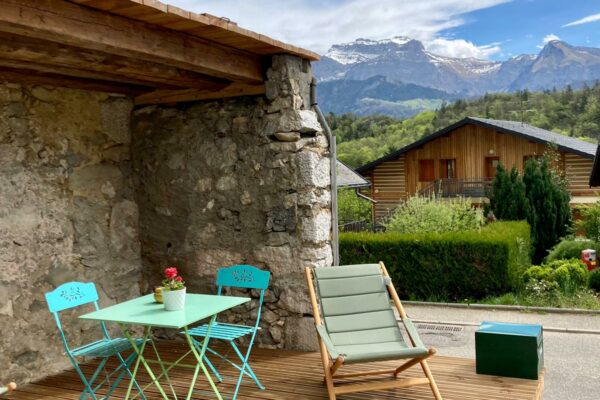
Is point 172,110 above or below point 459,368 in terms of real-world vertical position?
above

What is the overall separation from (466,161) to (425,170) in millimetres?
1793

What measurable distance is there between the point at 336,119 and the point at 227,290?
51432 millimetres

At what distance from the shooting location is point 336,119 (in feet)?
184

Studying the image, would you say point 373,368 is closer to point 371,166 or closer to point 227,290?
Result: point 227,290

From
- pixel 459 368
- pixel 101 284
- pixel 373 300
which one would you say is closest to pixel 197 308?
pixel 373 300

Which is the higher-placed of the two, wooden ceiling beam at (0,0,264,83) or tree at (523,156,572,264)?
wooden ceiling beam at (0,0,264,83)

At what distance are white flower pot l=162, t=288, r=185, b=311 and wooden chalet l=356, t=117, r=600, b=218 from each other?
16618mm

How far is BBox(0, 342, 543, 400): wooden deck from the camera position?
4207 millimetres

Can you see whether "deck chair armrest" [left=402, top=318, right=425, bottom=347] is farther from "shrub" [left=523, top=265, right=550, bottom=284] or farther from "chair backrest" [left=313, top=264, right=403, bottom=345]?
"shrub" [left=523, top=265, right=550, bottom=284]

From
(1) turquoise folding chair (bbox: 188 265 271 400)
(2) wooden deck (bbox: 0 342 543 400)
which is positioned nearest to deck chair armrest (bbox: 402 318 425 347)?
(2) wooden deck (bbox: 0 342 543 400)

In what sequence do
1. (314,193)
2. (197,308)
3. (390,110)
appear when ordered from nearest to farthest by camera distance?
(197,308) < (314,193) < (390,110)

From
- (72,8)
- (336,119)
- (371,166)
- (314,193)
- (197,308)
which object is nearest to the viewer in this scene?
(72,8)

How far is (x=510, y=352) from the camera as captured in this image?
175 inches

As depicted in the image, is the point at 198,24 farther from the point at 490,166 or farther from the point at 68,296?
the point at 490,166
